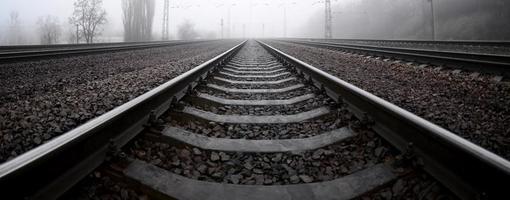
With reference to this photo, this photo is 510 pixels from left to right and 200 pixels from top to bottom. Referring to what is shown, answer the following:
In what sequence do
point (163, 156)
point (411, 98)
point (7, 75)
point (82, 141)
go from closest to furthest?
point (82, 141) → point (163, 156) → point (411, 98) → point (7, 75)

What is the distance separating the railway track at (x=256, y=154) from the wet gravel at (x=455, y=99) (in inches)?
32.4

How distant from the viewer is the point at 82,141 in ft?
5.72

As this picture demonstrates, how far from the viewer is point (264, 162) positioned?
220 centimetres

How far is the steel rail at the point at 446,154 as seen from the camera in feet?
4.72

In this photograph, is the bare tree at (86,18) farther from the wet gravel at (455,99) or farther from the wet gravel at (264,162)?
the wet gravel at (264,162)

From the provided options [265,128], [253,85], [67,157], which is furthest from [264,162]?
[253,85]

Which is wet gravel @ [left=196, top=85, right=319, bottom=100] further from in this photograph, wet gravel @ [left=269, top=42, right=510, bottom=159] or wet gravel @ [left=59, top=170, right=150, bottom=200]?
wet gravel @ [left=59, top=170, right=150, bottom=200]

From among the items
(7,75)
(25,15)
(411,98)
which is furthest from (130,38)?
(25,15)

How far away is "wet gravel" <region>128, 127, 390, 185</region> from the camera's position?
6.56 feet

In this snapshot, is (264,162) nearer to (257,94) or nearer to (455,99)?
(257,94)

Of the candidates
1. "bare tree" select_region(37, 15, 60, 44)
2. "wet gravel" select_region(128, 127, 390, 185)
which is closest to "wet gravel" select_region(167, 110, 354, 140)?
"wet gravel" select_region(128, 127, 390, 185)

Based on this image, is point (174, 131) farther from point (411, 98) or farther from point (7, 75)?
point (7, 75)

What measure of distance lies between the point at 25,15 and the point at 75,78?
648ft

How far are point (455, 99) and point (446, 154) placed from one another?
280 cm
